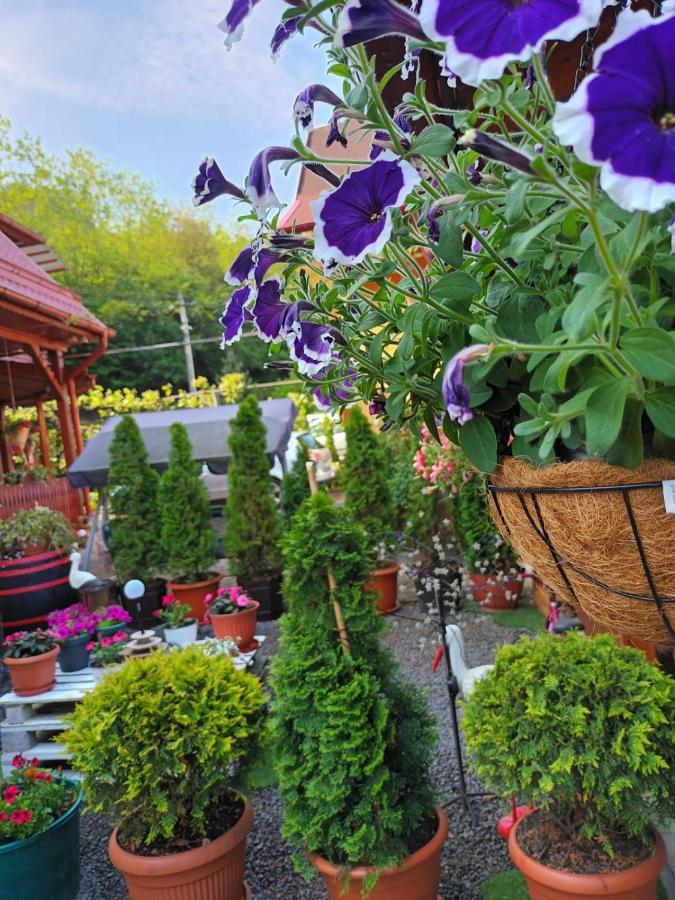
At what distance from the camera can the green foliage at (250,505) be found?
704 cm

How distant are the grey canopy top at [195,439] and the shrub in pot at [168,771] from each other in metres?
4.56

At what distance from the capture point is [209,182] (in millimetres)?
843

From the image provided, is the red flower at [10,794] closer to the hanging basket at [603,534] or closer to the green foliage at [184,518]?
the hanging basket at [603,534]

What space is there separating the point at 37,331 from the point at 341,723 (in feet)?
25.4

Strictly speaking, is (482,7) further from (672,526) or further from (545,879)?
(545,879)

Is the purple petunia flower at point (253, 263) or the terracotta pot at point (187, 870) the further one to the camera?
the terracotta pot at point (187, 870)

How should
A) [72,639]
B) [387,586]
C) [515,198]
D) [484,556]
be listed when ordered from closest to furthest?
[515,198] → [72,639] → [484,556] → [387,586]

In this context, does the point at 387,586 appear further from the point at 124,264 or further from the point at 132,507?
the point at 124,264

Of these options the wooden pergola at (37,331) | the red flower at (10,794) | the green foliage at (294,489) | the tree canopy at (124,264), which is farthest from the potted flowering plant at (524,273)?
the tree canopy at (124,264)

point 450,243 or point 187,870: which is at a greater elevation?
point 450,243

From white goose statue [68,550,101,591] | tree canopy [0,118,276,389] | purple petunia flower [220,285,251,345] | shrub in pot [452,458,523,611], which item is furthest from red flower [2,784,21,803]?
tree canopy [0,118,276,389]

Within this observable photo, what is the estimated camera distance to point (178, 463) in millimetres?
7105

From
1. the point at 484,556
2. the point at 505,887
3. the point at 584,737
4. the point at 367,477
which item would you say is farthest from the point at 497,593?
the point at 584,737

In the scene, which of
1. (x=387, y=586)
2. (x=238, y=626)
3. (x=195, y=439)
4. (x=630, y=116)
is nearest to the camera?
(x=630, y=116)
